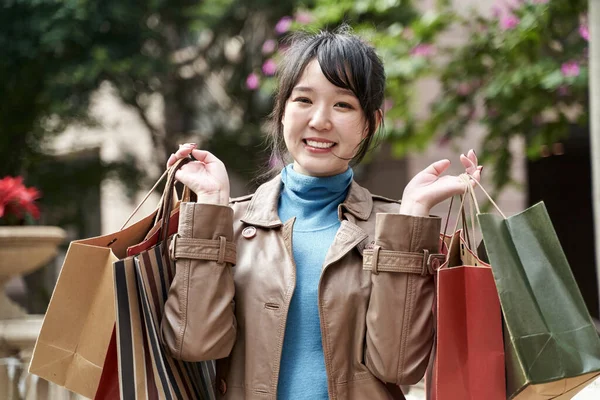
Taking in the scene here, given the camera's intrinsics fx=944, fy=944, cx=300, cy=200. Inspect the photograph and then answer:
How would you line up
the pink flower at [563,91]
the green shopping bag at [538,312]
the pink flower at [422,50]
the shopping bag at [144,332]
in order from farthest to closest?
the pink flower at [422,50]
the pink flower at [563,91]
the shopping bag at [144,332]
the green shopping bag at [538,312]

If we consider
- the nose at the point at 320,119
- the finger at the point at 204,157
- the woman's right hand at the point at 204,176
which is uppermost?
the nose at the point at 320,119

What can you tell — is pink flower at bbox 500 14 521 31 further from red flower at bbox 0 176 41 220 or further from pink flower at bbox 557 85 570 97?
red flower at bbox 0 176 41 220

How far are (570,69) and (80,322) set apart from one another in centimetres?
531

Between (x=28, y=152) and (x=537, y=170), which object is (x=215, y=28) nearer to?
(x=28, y=152)

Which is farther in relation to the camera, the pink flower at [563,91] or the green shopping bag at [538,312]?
the pink flower at [563,91]

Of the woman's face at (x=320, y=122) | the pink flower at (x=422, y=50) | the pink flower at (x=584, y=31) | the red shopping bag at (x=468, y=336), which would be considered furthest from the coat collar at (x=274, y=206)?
the pink flower at (x=422, y=50)

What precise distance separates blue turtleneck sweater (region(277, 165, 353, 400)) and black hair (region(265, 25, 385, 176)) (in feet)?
0.57

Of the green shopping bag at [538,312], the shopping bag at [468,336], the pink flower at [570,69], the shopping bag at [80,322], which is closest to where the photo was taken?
the green shopping bag at [538,312]

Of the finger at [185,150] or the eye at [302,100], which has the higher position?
the eye at [302,100]

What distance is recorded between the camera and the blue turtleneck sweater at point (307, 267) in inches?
98.4

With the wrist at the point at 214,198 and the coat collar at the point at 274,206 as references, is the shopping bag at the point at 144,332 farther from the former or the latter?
the coat collar at the point at 274,206

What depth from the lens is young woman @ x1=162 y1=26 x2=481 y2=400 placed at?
245 centimetres

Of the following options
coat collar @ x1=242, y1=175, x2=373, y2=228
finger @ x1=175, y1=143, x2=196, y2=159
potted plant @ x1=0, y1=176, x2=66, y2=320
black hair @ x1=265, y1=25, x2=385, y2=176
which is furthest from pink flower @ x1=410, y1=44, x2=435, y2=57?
finger @ x1=175, y1=143, x2=196, y2=159

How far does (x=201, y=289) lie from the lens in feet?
8.12
